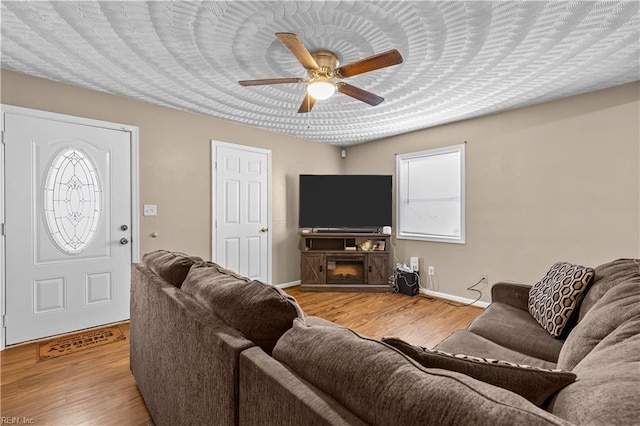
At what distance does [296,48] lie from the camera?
195cm

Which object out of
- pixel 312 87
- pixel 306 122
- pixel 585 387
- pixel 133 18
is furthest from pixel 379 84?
pixel 585 387

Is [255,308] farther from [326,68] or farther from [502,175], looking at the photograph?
[502,175]

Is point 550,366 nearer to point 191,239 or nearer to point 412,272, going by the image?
point 412,272

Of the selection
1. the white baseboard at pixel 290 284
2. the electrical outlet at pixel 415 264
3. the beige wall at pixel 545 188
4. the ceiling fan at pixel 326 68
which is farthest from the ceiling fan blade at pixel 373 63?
the white baseboard at pixel 290 284

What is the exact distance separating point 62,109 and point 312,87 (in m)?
2.52

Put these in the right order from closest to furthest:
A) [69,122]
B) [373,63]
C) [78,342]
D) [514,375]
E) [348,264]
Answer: [514,375], [373,63], [78,342], [69,122], [348,264]

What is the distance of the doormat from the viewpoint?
2615 mm

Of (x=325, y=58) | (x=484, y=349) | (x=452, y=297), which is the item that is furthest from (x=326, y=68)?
(x=452, y=297)

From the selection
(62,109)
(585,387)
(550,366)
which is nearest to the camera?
(585,387)

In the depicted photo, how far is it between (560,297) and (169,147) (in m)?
3.96

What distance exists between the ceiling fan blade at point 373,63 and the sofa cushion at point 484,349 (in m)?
1.77

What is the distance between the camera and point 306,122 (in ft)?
13.7

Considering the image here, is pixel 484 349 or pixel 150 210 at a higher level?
pixel 150 210

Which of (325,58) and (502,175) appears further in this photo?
(502,175)
